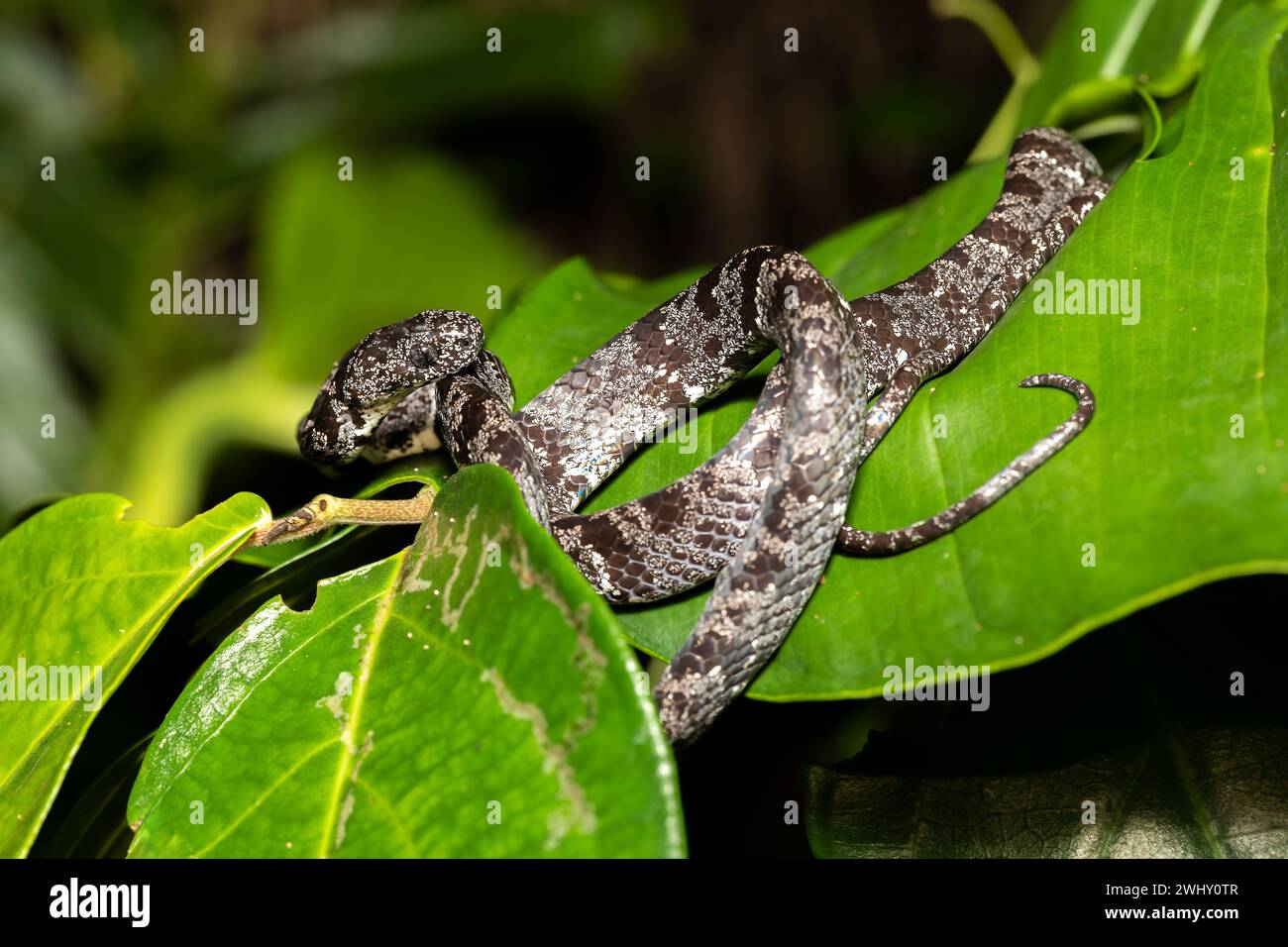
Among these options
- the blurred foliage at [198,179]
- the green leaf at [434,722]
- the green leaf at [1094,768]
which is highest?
the blurred foliage at [198,179]

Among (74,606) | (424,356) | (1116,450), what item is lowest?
(74,606)

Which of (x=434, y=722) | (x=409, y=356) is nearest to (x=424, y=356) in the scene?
(x=409, y=356)

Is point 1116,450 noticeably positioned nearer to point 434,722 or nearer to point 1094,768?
point 1094,768

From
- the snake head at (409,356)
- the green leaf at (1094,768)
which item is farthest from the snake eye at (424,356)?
the green leaf at (1094,768)

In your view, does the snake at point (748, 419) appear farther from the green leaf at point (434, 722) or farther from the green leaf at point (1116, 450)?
the green leaf at point (434, 722)

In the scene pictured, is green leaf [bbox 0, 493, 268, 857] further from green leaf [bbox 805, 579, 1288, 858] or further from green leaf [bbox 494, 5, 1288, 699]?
green leaf [bbox 805, 579, 1288, 858]

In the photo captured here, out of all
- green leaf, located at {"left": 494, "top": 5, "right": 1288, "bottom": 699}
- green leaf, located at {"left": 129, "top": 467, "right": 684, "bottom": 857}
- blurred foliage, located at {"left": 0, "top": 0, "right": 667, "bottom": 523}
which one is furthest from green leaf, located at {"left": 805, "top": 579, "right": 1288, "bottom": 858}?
blurred foliage, located at {"left": 0, "top": 0, "right": 667, "bottom": 523}
